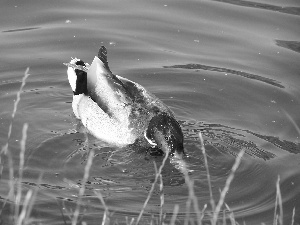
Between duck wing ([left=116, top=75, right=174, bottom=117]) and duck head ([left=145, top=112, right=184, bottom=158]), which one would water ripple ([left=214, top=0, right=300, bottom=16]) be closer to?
duck wing ([left=116, top=75, right=174, bottom=117])

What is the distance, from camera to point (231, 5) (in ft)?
42.8

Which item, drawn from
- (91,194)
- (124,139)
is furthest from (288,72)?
(91,194)

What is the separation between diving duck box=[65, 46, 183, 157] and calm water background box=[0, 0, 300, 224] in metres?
0.21

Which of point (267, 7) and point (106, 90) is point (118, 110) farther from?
point (267, 7)

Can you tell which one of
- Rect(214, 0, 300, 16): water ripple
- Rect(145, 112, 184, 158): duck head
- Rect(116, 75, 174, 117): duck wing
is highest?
Rect(214, 0, 300, 16): water ripple

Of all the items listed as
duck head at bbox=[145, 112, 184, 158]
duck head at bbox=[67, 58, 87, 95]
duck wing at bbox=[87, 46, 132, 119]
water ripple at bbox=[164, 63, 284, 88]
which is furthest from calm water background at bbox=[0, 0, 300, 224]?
duck wing at bbox=[87, 46, 132, 119]

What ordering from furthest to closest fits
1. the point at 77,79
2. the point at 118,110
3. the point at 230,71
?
1. the point at 230,71
2. the point at 77,79
3. the point at 118,110

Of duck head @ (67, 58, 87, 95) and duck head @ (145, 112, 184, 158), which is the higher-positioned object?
duck head @ (67, 58, 87, 95)

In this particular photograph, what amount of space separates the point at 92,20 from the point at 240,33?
2.38 meters

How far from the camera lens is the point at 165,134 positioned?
29.7ft

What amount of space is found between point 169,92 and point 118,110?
1.11 meters

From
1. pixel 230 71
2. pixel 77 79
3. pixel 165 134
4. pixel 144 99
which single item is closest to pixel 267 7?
pixel 230 71

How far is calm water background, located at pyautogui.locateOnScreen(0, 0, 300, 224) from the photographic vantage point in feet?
26.7

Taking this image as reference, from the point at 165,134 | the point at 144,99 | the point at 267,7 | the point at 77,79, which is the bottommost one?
the point at 165,134
